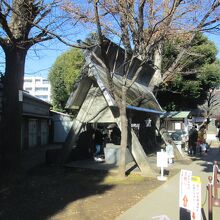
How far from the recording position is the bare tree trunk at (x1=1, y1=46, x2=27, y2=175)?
11031 millimetres

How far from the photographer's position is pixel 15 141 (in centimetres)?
1115

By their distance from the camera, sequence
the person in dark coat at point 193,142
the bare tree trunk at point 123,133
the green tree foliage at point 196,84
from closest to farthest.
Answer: the bare tree trunk at point 123,133 → the person in dark coat at point 193,142 → the green tree foliage at point 196,84

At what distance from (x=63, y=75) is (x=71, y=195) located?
31.0 m

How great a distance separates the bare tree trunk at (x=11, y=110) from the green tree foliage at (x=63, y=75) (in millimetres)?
26033

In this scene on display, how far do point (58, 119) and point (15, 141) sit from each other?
74.8ft

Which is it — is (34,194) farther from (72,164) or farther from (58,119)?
(58,119)

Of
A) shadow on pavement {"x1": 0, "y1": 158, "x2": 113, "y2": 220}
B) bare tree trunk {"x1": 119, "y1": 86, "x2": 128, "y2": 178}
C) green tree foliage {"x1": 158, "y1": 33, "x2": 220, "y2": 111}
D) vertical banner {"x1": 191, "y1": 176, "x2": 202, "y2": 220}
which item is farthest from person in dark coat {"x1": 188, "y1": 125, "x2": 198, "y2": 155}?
vertical banner {"x1": 191, "y1": 176, "x2": 202, "y2": 220}

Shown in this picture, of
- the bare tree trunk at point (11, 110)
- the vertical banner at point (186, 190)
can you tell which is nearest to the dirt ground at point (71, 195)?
the bare tree trunk at point (11, 110)

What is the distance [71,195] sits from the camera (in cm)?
971

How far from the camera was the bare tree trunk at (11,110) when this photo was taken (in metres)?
11.0

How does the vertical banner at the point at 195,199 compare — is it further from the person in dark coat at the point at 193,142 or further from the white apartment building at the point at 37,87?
the white apartment building at the point at 37,87

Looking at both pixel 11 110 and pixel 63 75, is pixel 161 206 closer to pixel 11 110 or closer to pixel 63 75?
pixel 11 110

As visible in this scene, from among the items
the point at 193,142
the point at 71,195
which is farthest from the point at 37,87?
the point at 71,195

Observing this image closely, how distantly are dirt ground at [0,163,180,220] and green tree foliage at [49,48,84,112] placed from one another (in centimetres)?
2496
